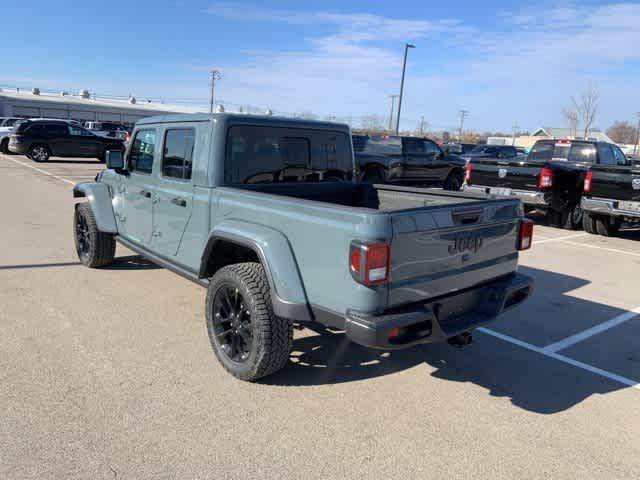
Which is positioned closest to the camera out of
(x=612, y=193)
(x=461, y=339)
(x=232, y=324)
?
(x=461, y=339)

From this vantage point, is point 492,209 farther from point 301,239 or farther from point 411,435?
point 411,435

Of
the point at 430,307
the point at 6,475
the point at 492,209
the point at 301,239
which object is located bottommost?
the point at 6,475

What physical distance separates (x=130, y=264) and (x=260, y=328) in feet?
12.3

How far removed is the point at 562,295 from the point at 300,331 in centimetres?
336

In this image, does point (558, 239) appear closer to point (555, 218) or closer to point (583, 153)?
point (555, 218)

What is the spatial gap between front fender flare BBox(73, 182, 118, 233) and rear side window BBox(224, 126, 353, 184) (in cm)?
227

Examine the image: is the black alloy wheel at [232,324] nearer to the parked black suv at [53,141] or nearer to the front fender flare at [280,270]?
the front fender flare at [280,270]

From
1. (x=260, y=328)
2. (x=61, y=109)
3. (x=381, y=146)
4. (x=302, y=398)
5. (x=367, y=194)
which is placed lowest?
(x=302, y=398)

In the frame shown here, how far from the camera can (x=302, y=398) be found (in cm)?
354

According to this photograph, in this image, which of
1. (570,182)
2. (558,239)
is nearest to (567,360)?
(558,239)

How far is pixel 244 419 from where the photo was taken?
3246mm

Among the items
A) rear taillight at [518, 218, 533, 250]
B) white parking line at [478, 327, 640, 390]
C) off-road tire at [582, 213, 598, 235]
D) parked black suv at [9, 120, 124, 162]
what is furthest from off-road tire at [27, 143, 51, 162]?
rear taillight at [518, 218, 533, 250]

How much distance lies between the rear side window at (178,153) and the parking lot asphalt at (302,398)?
4.45ft

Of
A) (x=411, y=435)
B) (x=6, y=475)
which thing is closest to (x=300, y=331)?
(x=411, y=435)
